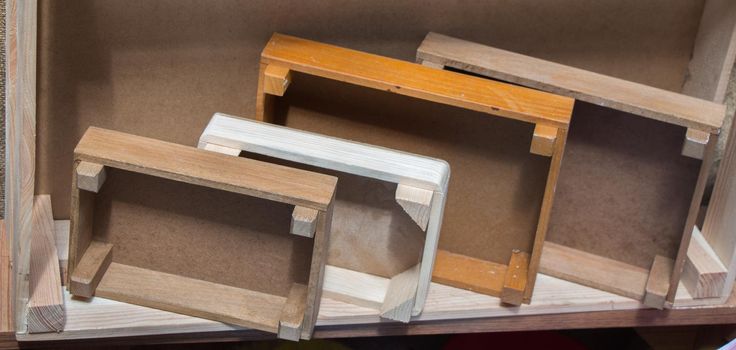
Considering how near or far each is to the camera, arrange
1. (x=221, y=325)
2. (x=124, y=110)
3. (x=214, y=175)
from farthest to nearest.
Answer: (x=124, y=110)
(x=221, y=325)
(x=214, y=175)

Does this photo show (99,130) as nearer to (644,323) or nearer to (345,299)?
(345,299)

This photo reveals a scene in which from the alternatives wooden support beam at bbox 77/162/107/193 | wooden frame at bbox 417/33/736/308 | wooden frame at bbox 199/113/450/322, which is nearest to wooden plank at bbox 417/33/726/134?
wooden frame at bbox 417/33/736/308

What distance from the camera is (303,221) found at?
0.94 metres

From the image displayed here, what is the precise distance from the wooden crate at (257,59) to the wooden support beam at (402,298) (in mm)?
26

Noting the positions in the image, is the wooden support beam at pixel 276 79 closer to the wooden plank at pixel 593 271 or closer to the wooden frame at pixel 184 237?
the wooden frame at pixel 184 237

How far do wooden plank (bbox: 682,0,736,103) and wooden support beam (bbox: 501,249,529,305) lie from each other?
28cm

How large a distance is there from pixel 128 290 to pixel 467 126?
39 cm

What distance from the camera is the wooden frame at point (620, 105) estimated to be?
105 centimetres

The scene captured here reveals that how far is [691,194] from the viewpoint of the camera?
1.15 metres

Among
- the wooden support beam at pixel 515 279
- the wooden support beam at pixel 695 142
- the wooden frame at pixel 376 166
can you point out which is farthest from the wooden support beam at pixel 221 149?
the wooden support beam at pixel 695 142

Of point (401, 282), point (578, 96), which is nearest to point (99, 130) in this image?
point (401, 282)

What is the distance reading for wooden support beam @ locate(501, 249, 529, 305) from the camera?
3.63 feet

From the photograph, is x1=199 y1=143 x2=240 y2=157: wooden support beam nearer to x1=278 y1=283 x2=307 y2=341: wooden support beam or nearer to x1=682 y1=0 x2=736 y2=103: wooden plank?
x1=278 y1=283 x2=307 y2=341: wooden support beam

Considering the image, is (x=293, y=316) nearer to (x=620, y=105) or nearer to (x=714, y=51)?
(x=620, y=105)
